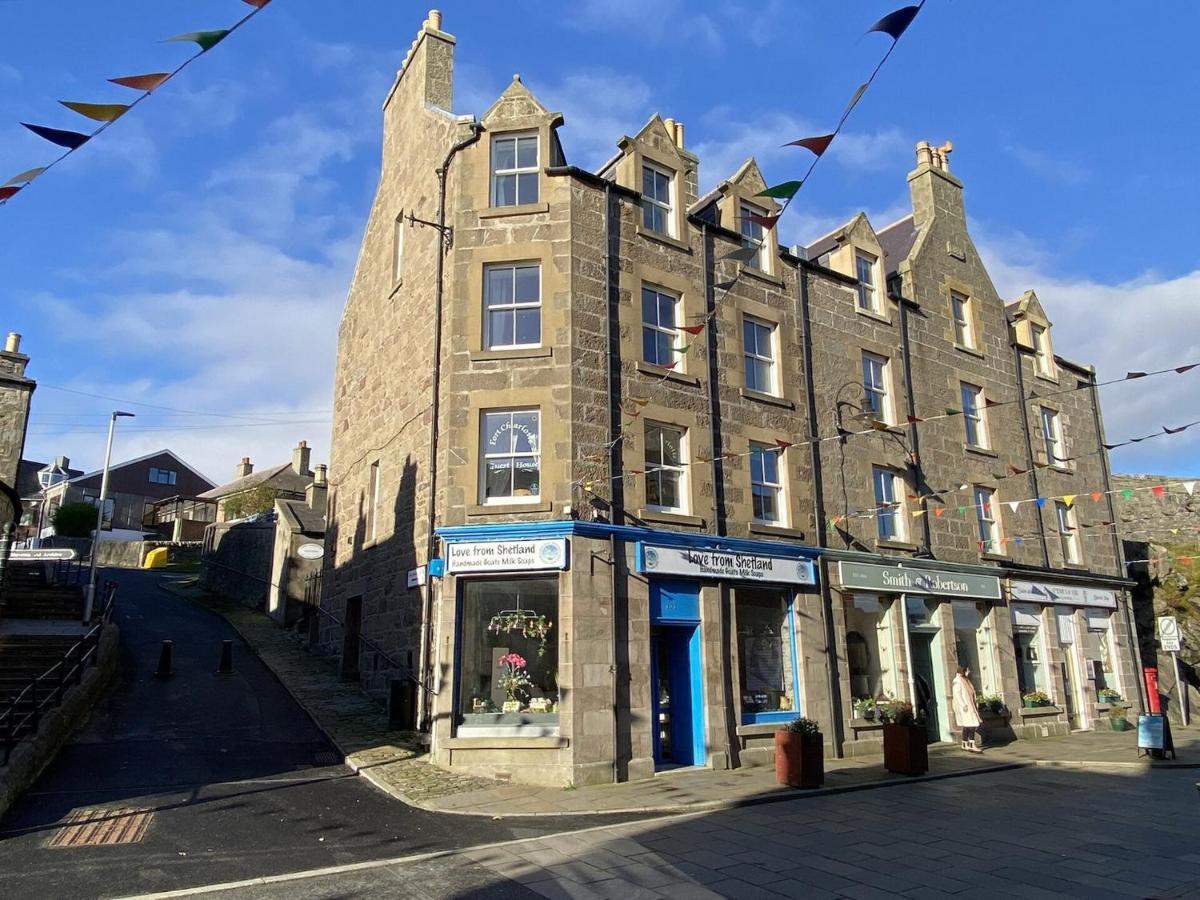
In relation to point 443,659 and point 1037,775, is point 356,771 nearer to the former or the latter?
point 443,659

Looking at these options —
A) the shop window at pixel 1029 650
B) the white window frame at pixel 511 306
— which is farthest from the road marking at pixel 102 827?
the shop window at pixel 1029 650

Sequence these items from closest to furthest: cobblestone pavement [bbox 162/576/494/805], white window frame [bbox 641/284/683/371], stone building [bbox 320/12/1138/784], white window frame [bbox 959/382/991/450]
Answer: cobblestone pavement [bbox 162/576/494/805] < stone building [bbox 320/12/1138/784] < white window frame [bbox 641/284/683/371] < white window frame [bbox 959/382/991/450]

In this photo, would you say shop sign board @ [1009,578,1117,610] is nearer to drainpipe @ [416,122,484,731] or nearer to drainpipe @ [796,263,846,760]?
drainpipe @ [796,263,846,760]

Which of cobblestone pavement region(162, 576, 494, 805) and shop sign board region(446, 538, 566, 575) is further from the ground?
shop sign board region(446, 538, 566, 575)

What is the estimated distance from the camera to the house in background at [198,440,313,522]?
42.9 m

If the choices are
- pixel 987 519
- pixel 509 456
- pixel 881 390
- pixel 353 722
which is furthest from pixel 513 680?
pixel 987 519

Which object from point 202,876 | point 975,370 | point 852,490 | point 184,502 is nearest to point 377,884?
point 202,876

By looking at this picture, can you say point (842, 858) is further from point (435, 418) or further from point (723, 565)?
point (435, 418)

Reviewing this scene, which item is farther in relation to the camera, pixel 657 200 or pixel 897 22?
pixel 657 200

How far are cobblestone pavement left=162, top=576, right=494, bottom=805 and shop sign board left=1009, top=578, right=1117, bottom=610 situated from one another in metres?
16.3

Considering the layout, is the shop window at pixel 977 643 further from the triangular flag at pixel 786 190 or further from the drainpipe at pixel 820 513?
the triangular flag at pixel 786 190

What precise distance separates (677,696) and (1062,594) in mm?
14339

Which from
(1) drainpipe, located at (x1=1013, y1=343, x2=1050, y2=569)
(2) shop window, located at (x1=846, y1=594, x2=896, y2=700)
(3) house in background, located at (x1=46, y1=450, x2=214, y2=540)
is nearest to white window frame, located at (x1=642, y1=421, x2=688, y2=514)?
(2) shop window, located at (x1=846, y1=594, x2=896, y2=700)

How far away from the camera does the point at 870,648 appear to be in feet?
60.3
